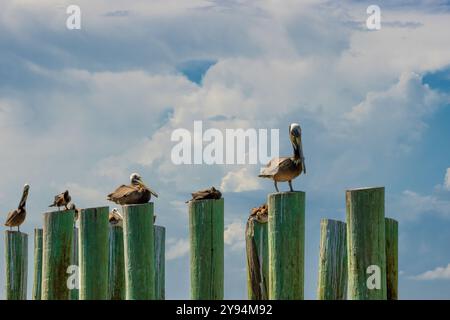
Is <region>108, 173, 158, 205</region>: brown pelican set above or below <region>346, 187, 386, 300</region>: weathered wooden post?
above

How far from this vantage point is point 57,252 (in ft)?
51.2

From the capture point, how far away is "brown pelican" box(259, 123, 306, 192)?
47.3ft

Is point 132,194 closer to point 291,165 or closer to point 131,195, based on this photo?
point 131,195

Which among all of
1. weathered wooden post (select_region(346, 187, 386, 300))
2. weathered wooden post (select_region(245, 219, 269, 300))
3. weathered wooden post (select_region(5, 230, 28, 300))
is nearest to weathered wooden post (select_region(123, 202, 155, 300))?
weathered wooden post (select_region(245, 219, 269, 300))

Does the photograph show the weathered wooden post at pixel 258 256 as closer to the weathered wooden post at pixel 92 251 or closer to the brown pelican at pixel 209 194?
the brown pelican at pixel 209 194

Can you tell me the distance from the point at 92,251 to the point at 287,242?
2764mm

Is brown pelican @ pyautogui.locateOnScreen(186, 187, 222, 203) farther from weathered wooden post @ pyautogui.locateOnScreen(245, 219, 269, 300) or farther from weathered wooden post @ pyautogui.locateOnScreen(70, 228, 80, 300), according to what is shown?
weathered wooden post @ pyautogui.locateOnScreen(70, 228, 80, 300)

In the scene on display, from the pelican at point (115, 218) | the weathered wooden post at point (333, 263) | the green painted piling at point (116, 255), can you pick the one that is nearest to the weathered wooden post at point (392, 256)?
the weathered wooden post at point (333, 263)

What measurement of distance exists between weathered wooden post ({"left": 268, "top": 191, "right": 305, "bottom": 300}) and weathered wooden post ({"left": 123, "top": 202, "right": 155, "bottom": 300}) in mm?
1670

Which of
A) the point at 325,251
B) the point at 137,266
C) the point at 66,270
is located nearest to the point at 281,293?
the point at 325,251
